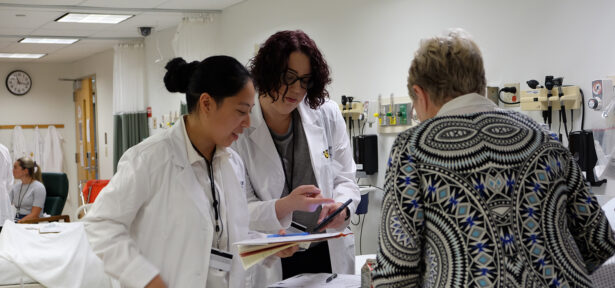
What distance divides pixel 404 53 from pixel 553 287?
3938 millimetres

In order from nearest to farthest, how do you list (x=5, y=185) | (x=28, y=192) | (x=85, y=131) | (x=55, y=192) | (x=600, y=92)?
(x=600, y=92), (x=5, y=185), (x=28, y=192), (x=55, y=192), (x=85, y=131)

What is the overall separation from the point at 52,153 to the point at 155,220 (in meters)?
10.5

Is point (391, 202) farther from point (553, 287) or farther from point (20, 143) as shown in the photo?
point (20, 143)

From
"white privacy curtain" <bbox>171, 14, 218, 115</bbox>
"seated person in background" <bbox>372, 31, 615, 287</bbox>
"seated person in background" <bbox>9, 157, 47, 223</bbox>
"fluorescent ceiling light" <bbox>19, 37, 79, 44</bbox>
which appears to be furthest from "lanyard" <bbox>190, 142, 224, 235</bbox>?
"fluorescent ceiling light" <bbox>19, 37, 79, 44</bbox>

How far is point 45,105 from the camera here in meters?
11.8

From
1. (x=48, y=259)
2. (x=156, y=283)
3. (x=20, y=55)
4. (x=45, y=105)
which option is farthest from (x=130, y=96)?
(x=156, y=283)

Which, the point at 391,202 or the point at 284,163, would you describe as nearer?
the point at 391,202

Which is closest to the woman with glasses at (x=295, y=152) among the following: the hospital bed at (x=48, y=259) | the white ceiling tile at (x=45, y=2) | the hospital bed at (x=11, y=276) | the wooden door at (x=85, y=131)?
the hospital bed at (x=48, y=259)

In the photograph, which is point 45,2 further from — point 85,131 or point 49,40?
point 85,131

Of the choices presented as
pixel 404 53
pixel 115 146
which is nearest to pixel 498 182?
pixel 404 53

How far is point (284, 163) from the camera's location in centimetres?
239

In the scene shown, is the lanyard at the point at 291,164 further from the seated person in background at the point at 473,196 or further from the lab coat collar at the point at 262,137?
the seated person in background at the point at 473,196

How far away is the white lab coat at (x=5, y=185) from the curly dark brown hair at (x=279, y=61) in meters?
5.44

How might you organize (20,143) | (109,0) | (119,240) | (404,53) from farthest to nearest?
(20,143), (109,0), (404,53), (119,240)
